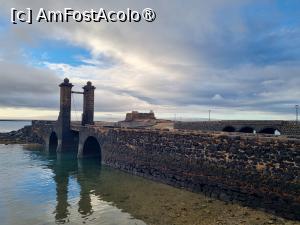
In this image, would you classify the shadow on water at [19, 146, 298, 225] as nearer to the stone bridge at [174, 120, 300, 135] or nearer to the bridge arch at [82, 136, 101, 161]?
the bridge arch at [82, 136, 101, 161]

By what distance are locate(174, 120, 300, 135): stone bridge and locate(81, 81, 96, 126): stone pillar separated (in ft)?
34.6

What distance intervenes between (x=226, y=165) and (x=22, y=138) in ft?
126

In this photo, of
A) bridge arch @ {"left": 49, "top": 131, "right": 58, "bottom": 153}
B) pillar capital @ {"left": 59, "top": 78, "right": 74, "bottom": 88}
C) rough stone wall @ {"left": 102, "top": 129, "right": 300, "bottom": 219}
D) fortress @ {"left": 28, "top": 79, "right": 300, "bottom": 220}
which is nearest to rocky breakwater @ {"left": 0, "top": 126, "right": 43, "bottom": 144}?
bridge arch @ {"left": 49, "top": 131, "right": 58, "bottom": 153}

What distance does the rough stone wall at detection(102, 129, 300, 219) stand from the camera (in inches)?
463

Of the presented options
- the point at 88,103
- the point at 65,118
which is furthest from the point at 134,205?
the point at 65,118

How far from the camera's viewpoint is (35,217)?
12078 mm

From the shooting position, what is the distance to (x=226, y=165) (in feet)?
46.1

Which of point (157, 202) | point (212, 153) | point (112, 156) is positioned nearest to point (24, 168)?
point (112, 156)

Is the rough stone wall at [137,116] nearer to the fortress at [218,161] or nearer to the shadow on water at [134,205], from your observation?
the fortress at [218,161]

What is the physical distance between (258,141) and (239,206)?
302 cm

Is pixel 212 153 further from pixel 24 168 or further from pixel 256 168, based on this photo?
pixel 24 168

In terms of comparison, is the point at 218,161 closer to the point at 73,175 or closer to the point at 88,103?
the point at 73,175

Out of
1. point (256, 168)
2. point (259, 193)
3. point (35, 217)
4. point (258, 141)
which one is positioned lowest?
point (35, 217)

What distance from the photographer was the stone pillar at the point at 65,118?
106 feet
